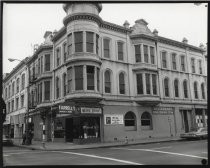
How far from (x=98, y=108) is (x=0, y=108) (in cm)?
2127

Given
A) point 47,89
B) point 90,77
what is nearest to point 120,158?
point 90,77

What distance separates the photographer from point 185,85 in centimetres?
3559

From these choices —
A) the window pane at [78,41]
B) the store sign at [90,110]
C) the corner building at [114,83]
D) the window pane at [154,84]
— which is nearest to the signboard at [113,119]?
the corner building at [114,83]

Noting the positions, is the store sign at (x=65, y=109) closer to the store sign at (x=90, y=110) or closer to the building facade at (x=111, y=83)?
the building facade at (x=111, y=83)

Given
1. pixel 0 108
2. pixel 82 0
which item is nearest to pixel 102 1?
pixel 82 0

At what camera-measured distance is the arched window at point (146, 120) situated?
2994cm

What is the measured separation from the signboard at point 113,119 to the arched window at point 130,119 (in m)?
0.98

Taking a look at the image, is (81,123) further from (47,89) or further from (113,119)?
(47,89)

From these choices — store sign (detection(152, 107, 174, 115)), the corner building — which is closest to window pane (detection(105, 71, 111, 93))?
the corner building

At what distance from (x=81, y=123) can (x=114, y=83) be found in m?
5.67

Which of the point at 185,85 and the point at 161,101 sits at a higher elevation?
the point at 185,85

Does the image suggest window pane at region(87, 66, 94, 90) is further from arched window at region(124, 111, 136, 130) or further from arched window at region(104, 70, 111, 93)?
arched window at region(124, 111, 136, 130)

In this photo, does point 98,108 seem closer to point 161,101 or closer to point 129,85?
point 129,85

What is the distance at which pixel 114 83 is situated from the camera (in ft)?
92.1
